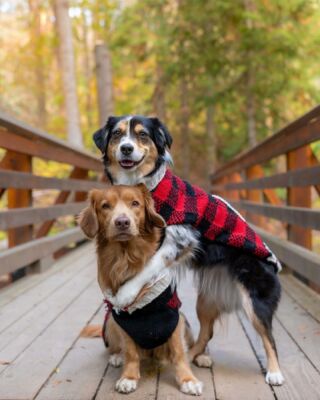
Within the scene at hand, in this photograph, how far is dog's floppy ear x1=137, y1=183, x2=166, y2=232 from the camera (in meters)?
2.49

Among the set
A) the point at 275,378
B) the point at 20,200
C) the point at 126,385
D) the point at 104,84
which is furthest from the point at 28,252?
the point at 104,84

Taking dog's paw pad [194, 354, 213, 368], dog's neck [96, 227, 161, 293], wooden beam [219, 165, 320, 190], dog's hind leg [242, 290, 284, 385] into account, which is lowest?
dog's paw pad [194, 354, 213, 368]

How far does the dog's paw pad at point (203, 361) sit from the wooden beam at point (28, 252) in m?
1.94

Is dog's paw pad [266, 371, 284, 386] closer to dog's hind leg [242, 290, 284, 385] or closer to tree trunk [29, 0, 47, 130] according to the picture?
dog's hind leg [242, 290, 284, 385]

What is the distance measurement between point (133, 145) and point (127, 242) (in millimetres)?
687

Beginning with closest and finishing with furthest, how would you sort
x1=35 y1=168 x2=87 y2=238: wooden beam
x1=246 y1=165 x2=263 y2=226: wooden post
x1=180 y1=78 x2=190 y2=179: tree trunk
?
1. x1=35 y1=168 x2=87 y2=238: wooden beam
2. x1=246 y1=165 x2=263 y2=226: wooden post
3. x1=180 y1=78 x2=190 y2=179: tree trunk

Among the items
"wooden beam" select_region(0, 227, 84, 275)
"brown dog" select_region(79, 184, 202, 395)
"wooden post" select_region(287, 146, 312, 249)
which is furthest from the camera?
"wooden post" select_region(287, 146, 312, 249)

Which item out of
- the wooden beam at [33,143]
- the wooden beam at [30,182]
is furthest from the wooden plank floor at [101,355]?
the wooden beam at [33,143]

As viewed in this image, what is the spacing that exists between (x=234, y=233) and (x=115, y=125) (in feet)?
3.39

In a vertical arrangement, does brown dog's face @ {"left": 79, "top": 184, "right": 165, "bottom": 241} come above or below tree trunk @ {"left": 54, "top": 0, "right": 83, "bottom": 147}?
below

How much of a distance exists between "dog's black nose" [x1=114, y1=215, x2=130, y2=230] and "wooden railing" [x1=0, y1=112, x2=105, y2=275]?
6.56 feet

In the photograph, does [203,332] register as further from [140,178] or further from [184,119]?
[184,119]

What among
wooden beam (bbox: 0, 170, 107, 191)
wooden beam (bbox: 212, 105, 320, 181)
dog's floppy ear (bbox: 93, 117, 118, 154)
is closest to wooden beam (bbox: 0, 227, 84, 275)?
wooden beam (bbox: 0, 170, 107, 191)

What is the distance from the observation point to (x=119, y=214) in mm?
2375
